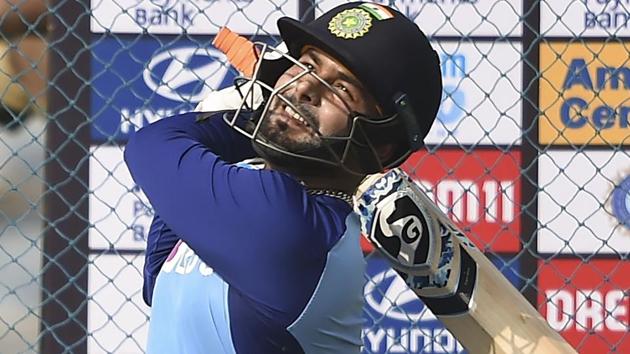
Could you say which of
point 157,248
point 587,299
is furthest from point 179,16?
point 157,248

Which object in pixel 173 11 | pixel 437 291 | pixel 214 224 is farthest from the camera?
pixel 173 11

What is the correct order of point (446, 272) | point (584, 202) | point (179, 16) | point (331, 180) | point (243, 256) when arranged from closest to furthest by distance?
point (243, 256), point (331, 180), point (446, 272), point (179, 16), point (584, 202)

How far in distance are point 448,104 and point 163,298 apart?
2.18 m

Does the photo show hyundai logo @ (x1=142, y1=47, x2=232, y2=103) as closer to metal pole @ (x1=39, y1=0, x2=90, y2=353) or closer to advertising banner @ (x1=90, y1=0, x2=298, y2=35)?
advertising banner @ (x1=90, y1=0, x2=298, y2=35)

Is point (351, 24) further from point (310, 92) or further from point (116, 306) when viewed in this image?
point (116, 306)

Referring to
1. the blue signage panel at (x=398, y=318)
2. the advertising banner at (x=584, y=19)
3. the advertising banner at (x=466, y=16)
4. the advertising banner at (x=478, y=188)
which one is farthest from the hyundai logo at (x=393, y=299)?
the advertising banner at (x=584, y=19)

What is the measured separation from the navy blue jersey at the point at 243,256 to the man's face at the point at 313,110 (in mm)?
44

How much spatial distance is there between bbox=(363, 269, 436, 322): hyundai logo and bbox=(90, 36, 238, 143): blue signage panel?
0.73 m

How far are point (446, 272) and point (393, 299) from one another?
5.47 ft

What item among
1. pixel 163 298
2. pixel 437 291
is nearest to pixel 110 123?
pixel 437 291

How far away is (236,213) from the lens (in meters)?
1.20

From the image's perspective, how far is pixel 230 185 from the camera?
1.21 meters

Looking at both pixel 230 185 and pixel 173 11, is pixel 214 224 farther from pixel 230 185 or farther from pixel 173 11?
pixel 173 11

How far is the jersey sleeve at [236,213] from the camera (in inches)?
46.9
